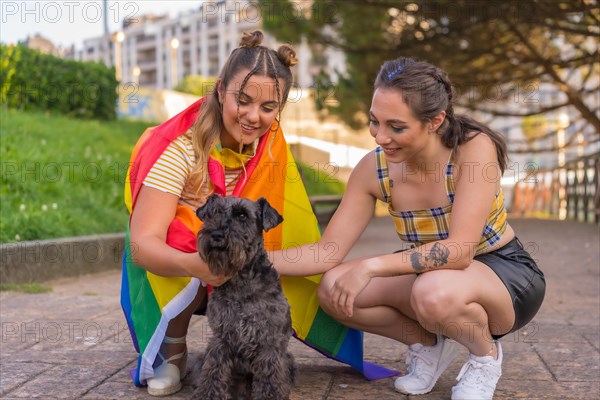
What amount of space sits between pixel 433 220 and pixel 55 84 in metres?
11.1

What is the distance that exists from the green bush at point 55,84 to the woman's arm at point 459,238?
9.67 meters

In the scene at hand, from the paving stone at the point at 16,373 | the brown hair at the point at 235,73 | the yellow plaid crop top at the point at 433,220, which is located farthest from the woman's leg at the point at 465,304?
the paving stone at the point at 16,373

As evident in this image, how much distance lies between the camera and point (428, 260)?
3188 mm

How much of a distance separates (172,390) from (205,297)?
0.47m

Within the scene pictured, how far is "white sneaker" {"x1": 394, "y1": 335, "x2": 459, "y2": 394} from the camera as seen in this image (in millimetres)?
3344

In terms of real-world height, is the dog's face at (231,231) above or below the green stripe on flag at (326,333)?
above

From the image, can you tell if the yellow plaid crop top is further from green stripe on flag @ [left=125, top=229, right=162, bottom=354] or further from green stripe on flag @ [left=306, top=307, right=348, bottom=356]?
green stripe on flag @ [left=125, top=229, right=162, bottom=354]

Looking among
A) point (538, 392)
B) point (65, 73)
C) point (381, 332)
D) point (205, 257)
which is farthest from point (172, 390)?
point (65, 73)

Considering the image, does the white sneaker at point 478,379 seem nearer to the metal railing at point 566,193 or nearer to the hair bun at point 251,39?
the hair bun at point 251,39

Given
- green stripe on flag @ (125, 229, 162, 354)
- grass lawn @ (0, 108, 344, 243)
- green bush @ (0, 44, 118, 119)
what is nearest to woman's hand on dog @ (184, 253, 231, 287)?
green stripe on flag @ (125, 229, 162, 354)

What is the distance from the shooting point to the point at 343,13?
1472cm

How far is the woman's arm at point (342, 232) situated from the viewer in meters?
3.45

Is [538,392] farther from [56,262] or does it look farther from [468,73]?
[468,73]

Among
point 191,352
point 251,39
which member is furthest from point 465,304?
point 191,352
